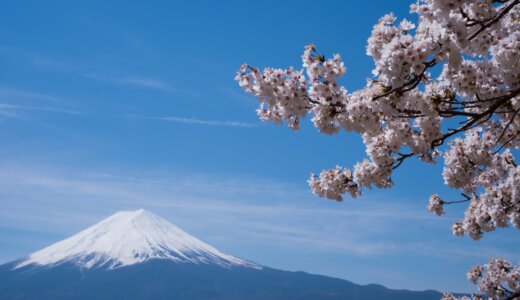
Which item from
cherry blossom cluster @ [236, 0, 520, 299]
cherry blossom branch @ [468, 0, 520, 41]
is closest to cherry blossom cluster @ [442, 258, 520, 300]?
cherry blossom cluster @ [236, 0, 520, 299]

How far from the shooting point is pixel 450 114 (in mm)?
7164

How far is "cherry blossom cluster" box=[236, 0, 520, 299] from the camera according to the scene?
550 cm

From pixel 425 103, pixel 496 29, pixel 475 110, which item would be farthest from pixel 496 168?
pixel 496 29

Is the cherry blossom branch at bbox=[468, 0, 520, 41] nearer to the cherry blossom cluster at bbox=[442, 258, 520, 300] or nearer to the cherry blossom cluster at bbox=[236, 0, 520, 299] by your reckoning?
the cherry blossom cluster at bbox=[236, 0, 520, 299]

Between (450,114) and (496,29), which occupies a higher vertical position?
(496,29)

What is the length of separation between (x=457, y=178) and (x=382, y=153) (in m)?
1.26

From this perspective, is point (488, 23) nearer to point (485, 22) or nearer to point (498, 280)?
point (485, 22)

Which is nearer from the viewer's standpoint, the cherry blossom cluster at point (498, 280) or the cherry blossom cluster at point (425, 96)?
the cherry blossom cluster at point (425, 96)

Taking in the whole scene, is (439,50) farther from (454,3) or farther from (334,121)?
(334,121)

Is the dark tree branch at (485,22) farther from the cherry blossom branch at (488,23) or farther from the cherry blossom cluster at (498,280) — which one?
the cherry blossom cluster at (498,280)

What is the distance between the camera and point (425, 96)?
7008 mm

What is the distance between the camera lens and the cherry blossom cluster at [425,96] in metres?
5.50

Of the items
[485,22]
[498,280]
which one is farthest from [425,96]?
[498,280]

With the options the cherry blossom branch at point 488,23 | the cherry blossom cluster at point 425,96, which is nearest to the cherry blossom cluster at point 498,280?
the cherry blossom cluster at point 425,96
